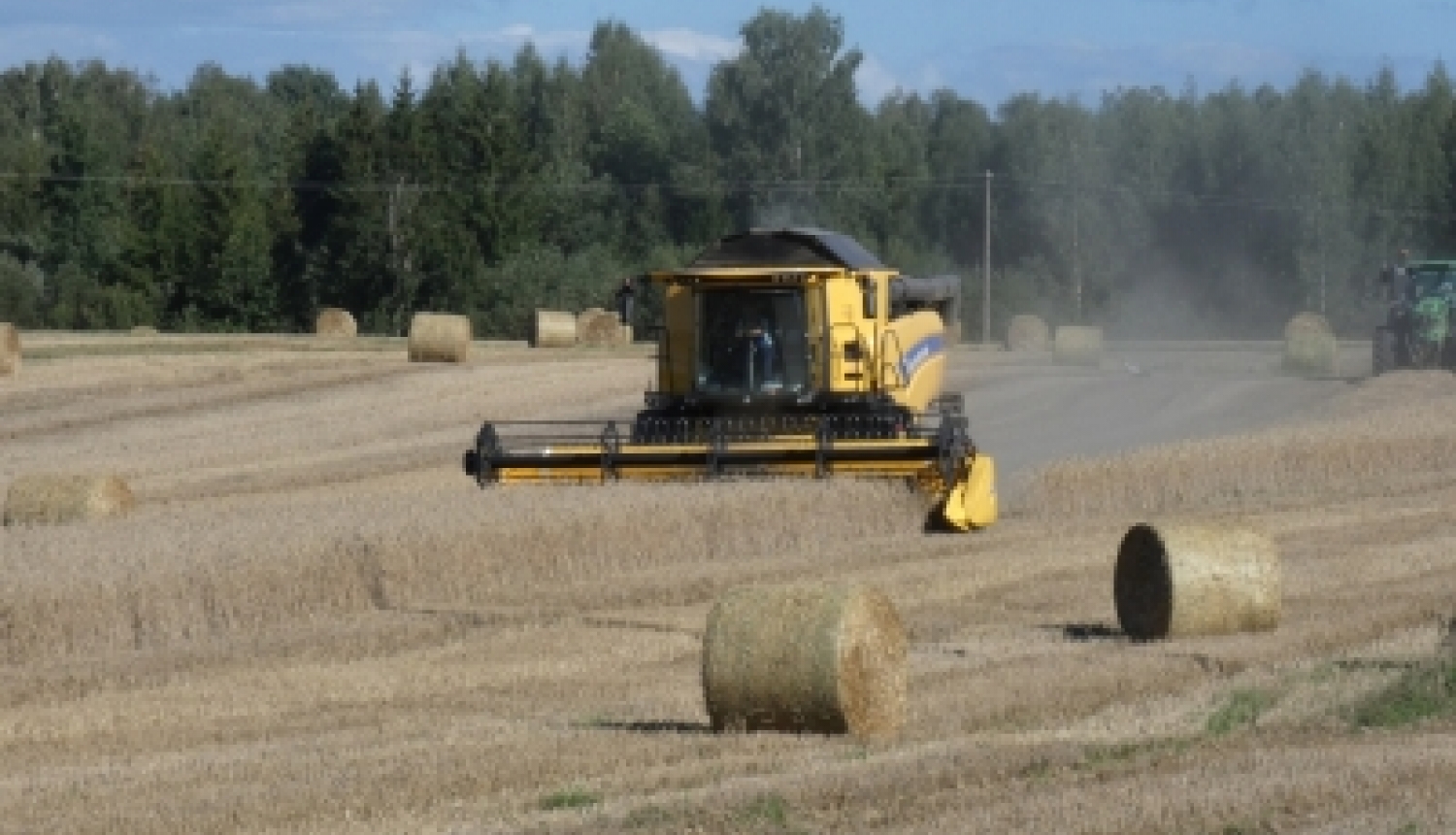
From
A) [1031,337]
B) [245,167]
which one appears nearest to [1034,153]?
[245,167]

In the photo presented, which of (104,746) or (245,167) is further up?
(245,167)

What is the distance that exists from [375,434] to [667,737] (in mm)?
20696

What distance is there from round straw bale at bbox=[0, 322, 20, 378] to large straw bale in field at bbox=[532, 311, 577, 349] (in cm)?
970

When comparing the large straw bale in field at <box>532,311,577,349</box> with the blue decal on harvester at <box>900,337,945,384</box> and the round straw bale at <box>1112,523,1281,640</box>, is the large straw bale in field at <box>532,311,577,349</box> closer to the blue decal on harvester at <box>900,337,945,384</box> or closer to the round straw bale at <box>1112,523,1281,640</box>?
the blue decal on harvester at <box>900,337,945,384</box>

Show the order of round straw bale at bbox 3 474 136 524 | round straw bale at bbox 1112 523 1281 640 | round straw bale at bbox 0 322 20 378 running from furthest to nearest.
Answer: round straw bale at bbox 0 322 20 378
round straw bale at bbox 3 474 136 524
round straw bale at bbox 1112 523 1281 640

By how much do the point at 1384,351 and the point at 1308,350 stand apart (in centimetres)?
322

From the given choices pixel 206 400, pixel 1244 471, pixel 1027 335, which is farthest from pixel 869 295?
pixel 1027 335

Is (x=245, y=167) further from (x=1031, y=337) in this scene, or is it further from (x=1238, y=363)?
(x=1238, y=363)

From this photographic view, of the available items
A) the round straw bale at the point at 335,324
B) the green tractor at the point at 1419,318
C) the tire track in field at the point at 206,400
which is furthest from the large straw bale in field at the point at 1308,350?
the round straw bale at the point at 335,324

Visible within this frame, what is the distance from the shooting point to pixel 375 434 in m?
31.5

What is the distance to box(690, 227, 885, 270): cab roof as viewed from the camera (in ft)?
73.3

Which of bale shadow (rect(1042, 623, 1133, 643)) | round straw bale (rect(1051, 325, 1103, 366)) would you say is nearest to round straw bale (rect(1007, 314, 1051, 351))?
round straw bale (rect(1051, 325, 1103, 366))

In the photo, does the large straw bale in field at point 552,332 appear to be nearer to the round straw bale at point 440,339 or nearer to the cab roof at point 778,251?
the round straw bale at point 440,339

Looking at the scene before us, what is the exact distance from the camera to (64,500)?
20062mm
